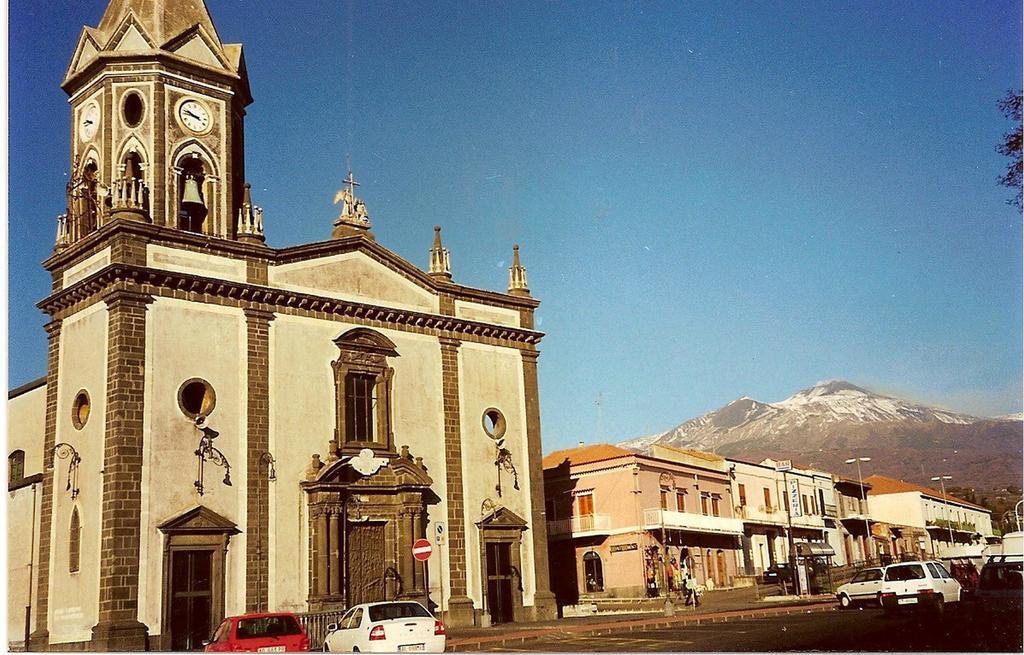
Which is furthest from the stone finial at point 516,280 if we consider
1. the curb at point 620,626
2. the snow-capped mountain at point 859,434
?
the curb at point 620,626

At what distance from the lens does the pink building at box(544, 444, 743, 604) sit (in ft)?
123

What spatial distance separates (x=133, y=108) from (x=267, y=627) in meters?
15.0

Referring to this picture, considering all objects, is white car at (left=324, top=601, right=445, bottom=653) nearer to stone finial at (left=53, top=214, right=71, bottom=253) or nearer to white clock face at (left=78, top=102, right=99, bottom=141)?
stone finial at (left=53, top=214, right=71, bottom=253)

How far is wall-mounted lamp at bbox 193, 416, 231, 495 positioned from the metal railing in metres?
3.74

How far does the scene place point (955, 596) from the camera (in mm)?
23328


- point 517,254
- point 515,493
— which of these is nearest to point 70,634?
point 515,493

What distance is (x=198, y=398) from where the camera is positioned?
2612 centimetres

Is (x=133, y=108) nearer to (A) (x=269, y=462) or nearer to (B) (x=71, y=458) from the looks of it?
(B) (x=71, y=458)

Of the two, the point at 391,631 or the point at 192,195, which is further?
the point at 192,195

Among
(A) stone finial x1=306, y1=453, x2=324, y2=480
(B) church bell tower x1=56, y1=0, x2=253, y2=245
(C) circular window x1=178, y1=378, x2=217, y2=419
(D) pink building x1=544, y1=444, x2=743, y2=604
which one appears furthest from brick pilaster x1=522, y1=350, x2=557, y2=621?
(C) circular window x1=178, y1=378, x2=217, y2=419

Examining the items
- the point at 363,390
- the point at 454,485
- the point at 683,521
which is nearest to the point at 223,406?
the point at 363,390

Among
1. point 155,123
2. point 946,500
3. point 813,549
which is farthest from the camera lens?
point 813,549

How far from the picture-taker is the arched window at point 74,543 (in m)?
24.5

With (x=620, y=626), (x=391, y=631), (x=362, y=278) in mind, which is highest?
(x=362, y=278)
